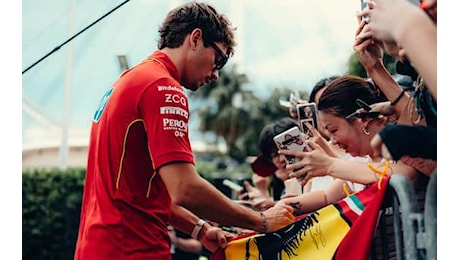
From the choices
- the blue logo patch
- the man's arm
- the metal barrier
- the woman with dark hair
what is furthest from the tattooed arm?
the blue logo patch

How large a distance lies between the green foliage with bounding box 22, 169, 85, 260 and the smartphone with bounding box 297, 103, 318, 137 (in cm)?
911

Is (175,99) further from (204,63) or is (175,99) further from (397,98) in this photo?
(397,98)

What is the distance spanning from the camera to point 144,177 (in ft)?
8.35

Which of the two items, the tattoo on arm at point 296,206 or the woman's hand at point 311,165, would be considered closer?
the woman's hand at point 311,165

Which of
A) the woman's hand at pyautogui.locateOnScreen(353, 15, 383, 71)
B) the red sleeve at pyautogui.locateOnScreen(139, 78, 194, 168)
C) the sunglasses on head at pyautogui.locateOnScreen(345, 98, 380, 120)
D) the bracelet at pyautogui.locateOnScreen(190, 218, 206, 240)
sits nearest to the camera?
the woman's hand at pyautogui.locateOnScreen(353, 15, 383, 71)

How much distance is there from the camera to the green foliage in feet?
38.3

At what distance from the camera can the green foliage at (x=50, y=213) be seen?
38.3 feet

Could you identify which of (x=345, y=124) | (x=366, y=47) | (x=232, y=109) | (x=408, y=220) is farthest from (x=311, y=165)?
(x=232, y=109)

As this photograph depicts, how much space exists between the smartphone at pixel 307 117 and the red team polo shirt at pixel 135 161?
3.14 feet

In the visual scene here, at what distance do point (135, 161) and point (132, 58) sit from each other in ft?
26.4

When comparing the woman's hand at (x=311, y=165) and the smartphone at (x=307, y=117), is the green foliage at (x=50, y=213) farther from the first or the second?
the woman's hand at (x=311, y=165)

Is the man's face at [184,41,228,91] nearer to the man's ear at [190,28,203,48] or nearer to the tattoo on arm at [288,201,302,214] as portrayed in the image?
the man's ear at [190,28,203,48]

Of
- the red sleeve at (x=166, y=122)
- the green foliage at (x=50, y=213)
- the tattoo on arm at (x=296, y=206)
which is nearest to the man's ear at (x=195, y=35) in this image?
the red sleeve at (x=166, y=122)
